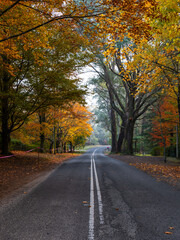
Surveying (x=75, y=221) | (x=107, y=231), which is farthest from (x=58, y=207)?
(x=107, y=231)

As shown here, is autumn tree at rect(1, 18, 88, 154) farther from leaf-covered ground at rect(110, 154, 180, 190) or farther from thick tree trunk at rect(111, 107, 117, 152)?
thick tree trunk at rect(111, 107, 117, 152)

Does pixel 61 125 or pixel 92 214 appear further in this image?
pixel 61 125

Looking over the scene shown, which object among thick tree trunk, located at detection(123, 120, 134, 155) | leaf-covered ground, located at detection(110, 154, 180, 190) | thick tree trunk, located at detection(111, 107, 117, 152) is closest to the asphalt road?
leaf-covered ground, located at detection(110, 154, 180, 190)

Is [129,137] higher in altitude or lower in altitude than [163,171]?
higher

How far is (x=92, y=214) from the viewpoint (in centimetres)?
472

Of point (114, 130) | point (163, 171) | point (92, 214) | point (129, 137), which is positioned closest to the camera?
point (92, 214)

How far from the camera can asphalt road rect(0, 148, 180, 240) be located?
148 inches

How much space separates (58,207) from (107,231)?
5.92 feet

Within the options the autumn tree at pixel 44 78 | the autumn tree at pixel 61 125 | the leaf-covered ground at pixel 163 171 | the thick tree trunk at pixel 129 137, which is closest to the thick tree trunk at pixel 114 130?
the autumn tree at pixel 61 125

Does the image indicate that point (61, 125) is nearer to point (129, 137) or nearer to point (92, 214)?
point (129, 137)

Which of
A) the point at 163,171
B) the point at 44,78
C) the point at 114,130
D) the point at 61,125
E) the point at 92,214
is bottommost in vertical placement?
the point at 163,171

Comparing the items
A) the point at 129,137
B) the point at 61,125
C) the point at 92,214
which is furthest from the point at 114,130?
the point at 92,214

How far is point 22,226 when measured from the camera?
13.3 feet

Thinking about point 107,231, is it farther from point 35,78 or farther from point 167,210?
point 35,78
